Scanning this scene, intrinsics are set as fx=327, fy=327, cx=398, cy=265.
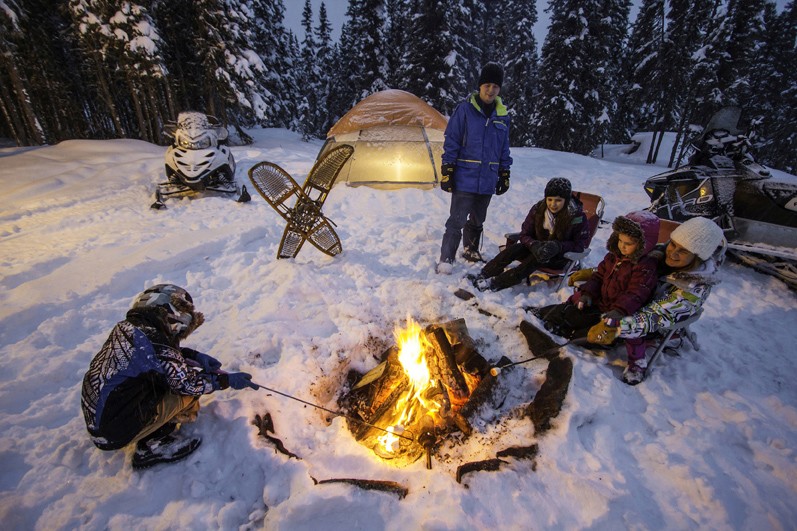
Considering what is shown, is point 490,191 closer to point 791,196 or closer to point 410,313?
point 410,313

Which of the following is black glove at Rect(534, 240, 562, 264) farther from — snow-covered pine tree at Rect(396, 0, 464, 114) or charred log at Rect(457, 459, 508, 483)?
snow-covered pine tree at Rect(396, 0, 464, 114)

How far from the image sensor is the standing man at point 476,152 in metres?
4.22

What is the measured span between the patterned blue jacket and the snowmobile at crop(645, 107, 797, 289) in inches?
288

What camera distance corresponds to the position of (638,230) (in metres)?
2.91

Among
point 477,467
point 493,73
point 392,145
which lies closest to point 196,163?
point 392,145

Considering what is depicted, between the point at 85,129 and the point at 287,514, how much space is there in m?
31.9

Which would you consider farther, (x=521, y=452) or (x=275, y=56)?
(x=275, y=56)

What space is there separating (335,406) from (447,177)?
3.09 m

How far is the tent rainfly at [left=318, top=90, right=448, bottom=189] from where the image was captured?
8461 mm

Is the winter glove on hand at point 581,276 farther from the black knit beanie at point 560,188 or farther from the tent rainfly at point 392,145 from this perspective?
the tent rainfly at point 392,145

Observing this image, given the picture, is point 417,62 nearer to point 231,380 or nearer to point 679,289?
point 679,289

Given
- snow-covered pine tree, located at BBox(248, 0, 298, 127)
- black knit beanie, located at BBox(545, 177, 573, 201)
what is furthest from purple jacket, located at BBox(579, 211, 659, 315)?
snow-covered pine tree, located at BBox(248, 0, 298, 127)

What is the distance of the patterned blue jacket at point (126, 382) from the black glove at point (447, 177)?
11.3ft

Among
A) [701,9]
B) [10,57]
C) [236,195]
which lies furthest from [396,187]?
[701,9]
